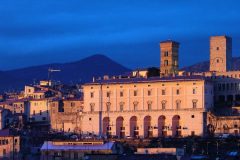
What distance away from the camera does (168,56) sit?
13500 centimetres

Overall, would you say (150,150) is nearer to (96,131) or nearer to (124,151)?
(124,151)

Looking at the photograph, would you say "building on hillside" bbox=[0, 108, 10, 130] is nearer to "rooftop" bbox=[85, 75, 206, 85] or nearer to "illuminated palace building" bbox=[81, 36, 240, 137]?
"illuminated palace building" bbox=[81, 36, 240, 137]

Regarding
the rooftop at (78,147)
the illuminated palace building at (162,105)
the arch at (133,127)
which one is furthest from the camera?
the arch at (133,127)

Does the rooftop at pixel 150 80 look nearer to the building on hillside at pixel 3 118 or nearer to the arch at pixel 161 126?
the arch at pixel 161 126

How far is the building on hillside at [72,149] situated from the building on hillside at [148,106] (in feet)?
53.9

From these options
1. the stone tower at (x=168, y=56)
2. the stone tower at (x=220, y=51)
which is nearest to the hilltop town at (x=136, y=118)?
the stone tower at (x=220, y=51)

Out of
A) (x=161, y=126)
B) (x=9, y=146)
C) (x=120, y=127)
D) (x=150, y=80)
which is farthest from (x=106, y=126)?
(x=9, y=146)

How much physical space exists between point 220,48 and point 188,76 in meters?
19.7

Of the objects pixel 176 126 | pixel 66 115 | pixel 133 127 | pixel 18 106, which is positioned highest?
pixel 18 106

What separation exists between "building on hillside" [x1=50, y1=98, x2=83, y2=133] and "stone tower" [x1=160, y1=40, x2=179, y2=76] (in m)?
16.1

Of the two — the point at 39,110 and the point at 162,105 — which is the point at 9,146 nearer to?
the point at 162,105

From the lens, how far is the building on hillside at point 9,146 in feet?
325

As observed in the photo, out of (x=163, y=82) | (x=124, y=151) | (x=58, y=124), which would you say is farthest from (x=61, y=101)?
(x=124, y=151)

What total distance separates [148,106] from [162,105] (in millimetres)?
1982
